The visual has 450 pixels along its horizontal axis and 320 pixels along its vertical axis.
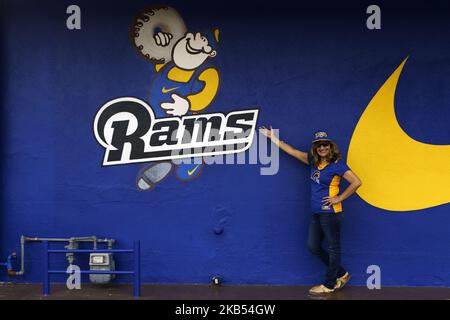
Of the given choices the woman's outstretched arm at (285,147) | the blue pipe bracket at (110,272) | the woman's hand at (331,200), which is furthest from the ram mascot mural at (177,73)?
the woman's hand at (331,200)

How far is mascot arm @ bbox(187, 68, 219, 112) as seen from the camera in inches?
239

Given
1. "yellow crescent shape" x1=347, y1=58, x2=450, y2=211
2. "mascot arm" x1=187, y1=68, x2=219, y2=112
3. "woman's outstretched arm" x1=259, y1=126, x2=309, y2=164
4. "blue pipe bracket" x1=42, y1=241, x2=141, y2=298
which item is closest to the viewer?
"blue pipe bracket" x1=42, y1=241, x2=141, y2=298

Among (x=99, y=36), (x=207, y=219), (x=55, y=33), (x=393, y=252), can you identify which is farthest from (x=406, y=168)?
(x=55, y=33)

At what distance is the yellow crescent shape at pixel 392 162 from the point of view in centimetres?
592

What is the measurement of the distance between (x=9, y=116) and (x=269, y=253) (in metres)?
3.63

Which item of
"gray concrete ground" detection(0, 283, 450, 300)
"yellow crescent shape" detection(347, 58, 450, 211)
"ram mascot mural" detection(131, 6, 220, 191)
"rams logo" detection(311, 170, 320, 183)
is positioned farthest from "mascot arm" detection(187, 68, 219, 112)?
"gray concrete ground" detection(0, 283, 450, 300)

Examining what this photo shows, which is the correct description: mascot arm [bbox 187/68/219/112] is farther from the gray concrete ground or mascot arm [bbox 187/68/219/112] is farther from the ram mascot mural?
the gray concrete ground

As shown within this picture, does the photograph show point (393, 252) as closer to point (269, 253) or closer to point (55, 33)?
point (269, 253)

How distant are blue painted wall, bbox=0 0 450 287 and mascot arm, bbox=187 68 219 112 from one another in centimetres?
9

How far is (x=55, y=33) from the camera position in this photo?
243 inches

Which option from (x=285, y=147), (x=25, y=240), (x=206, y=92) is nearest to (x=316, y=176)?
(x=285, y=147)

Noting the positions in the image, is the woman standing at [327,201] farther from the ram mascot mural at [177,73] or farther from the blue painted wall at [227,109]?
the ram mascot mural at [177,73]
